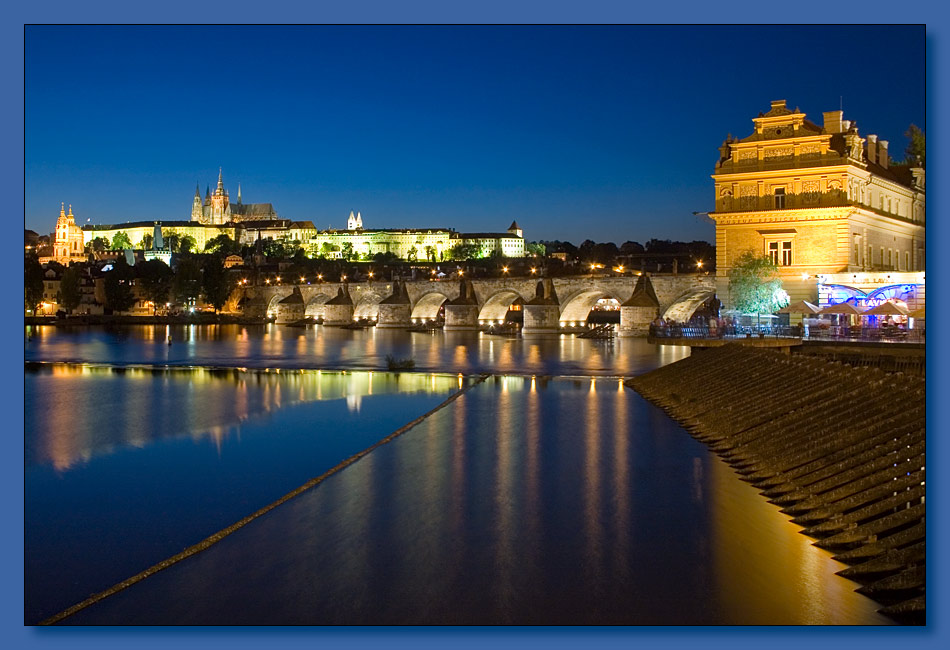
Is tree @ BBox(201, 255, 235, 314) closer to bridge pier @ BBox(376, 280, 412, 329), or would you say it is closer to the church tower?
bridge pier @ BBox(376, 280, 412, 329)

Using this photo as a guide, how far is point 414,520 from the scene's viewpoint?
898 centimetres

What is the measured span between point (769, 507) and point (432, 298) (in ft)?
182

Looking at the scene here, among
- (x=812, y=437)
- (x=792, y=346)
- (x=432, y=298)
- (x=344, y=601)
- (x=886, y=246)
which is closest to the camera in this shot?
(x=344, y=601)

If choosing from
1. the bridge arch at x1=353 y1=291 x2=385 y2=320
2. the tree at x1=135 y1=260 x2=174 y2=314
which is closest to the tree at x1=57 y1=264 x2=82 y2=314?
the tree at x1=135 y1=260 x2=174 y2=314

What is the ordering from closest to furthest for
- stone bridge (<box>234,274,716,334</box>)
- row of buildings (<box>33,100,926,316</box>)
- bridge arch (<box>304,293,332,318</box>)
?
row of buildings (<box>33,100,926,316</box>)
stone bridge (<box>234,274,716,334</box>)
bridge arch (<box>304,293,332,318</box>)

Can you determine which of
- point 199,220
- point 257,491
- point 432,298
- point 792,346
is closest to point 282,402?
point 257,491

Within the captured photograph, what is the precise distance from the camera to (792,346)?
18.6 meters

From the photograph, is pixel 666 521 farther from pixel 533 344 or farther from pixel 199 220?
pixel 199 220

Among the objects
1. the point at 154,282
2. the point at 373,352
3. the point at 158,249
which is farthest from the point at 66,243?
the point at 373,352

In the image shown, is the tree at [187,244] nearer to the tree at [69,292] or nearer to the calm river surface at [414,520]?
the tree at [69,292]

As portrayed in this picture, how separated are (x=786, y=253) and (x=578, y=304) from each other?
25.5 meters

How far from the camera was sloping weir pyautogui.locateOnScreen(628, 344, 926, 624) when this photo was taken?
6.82 metres

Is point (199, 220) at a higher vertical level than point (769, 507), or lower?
higher

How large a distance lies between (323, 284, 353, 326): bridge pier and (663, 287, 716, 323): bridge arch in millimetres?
29988
